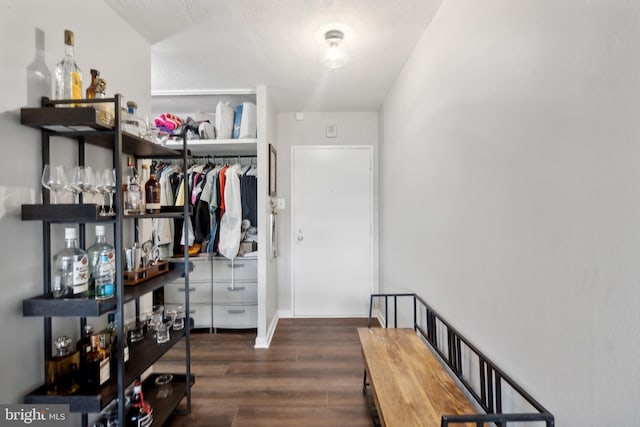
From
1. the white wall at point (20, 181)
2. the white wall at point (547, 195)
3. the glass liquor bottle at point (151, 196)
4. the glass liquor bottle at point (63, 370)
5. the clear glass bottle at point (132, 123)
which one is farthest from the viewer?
the glass liquor bottle at point (151, 196)

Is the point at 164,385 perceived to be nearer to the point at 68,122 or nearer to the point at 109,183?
the point at 109,183

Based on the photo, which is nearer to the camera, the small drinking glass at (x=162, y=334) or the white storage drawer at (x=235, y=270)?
the small drinking glass at (x=162, y=334)

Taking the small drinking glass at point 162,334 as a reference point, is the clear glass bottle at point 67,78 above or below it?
above

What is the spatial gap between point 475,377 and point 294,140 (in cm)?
285

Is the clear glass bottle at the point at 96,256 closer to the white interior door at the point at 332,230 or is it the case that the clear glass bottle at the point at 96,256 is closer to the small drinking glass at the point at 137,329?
the small drinking glass at the point at 137,329

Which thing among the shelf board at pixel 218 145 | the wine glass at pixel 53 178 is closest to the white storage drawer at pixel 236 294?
the shelf board at pixel 218 145

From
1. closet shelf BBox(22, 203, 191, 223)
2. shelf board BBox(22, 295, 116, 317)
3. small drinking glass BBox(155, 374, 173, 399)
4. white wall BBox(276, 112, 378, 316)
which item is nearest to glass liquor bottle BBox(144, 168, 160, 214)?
closet shelf BBox(22, 203, 191, 223)

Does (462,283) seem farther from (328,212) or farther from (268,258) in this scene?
(328,212)

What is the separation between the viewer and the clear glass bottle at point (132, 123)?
4.68ft

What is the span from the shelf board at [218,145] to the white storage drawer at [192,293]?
1332 mm

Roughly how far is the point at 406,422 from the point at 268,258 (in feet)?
6.44

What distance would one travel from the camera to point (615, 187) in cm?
67

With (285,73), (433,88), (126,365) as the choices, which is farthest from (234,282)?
(433,88)

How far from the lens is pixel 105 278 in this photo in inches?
48.1
